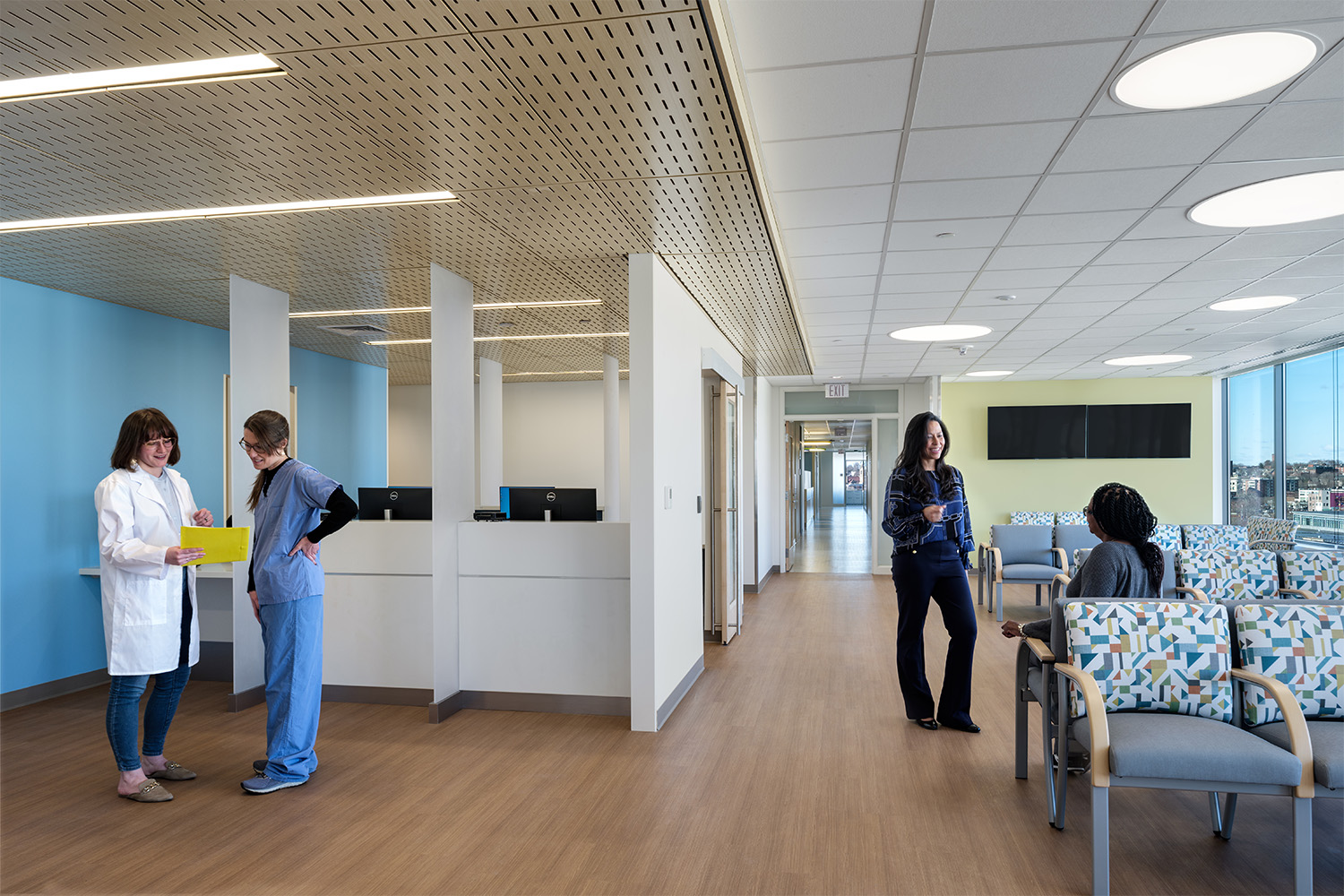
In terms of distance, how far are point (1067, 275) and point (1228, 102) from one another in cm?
258

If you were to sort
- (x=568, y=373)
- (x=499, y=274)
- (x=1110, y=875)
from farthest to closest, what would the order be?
(x=568, y=373) → (x=499, y=274) → (x=1110, y=875)

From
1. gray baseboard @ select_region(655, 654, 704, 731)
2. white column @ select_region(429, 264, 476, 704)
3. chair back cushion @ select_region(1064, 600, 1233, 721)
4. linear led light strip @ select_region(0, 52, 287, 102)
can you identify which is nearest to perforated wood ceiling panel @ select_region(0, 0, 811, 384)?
linear led light strip @ select_region(0, 52, 287, 102)

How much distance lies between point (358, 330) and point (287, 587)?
4013mm

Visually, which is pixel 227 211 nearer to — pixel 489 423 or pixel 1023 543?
pixel 489 423

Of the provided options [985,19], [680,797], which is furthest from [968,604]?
[985,19]

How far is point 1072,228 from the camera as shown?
4324 millimetres

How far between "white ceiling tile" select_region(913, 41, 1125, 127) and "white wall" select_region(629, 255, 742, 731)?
6.13 ft

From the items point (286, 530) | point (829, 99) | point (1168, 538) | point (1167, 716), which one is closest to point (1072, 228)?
point (829, 99)

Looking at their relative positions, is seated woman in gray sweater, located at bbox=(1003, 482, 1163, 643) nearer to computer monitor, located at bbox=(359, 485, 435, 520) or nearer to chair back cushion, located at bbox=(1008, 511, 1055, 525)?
computer monitor, located at bbox=(359, 485, 435, 520)

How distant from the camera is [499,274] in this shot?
5.03m

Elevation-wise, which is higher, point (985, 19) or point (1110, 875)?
point (985, 19)

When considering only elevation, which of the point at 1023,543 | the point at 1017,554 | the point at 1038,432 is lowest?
the point at 1017,554

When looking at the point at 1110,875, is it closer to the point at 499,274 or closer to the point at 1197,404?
the point at 499,274

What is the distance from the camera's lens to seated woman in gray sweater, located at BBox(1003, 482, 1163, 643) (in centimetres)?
328
